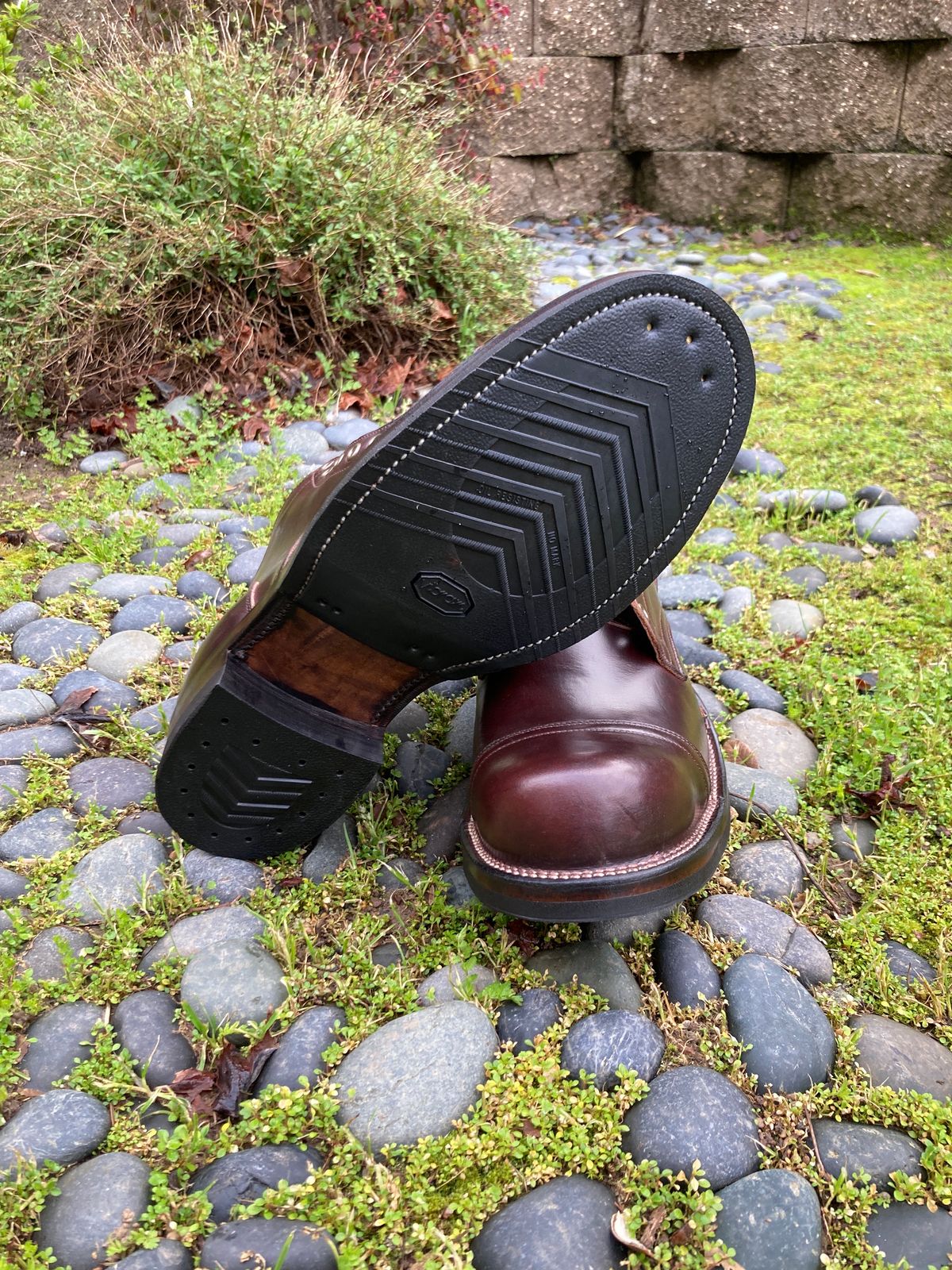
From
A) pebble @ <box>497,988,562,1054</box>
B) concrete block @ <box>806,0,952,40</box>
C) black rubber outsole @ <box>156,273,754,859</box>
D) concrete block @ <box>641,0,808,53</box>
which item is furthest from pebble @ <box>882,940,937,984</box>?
concrete block @ <box>641,0,808,53</box>

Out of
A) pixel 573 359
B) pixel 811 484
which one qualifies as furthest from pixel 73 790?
pixel 811 484

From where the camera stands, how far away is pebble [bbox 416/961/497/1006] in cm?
127

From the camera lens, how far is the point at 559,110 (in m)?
6.62

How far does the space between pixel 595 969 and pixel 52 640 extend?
1.37 meters

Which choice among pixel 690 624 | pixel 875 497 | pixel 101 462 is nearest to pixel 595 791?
pixel 690 624

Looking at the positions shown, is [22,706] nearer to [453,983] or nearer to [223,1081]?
[223,1081]

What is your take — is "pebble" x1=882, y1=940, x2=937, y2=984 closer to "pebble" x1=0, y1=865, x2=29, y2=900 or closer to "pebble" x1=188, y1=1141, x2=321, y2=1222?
"pebble" x1=188, y1=1141, x2=321, y2=1222

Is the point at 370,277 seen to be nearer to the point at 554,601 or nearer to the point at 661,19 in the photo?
the point at 554,601

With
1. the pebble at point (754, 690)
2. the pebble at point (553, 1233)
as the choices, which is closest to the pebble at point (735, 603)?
the pebble at point (754, 690)

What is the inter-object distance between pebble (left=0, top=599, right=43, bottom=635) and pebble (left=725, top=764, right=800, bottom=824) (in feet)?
5.16

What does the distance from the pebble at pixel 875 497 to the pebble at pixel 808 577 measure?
1.46 feet

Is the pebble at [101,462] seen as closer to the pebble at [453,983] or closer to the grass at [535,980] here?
the grass at [535,980]

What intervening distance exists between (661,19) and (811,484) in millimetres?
5047

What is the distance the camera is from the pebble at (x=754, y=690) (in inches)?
73.5
